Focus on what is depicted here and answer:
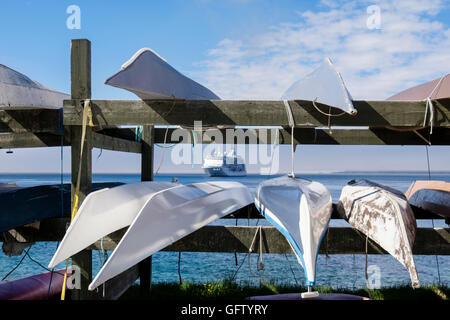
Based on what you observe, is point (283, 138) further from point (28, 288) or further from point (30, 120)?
point (28, 288)

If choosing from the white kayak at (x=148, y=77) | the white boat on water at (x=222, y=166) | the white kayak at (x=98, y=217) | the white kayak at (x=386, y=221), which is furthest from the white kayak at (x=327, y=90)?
the white boat on water at (x=222, y=166)

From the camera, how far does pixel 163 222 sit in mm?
3162

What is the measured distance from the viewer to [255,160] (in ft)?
18.0

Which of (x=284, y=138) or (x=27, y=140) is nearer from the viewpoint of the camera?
(x=27, y=140)

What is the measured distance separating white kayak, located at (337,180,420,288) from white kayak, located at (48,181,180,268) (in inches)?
90.7

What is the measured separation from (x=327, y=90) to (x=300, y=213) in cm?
122

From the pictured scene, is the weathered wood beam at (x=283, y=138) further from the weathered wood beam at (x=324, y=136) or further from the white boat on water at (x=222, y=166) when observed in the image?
the white boat on water at (x=222, y=166)

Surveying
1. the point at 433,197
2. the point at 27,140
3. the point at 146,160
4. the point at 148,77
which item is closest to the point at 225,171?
the point at 146,160

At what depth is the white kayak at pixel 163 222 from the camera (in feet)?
8.85

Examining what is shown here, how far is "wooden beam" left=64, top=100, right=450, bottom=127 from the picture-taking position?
332cm

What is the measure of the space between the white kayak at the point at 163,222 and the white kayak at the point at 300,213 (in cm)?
64
